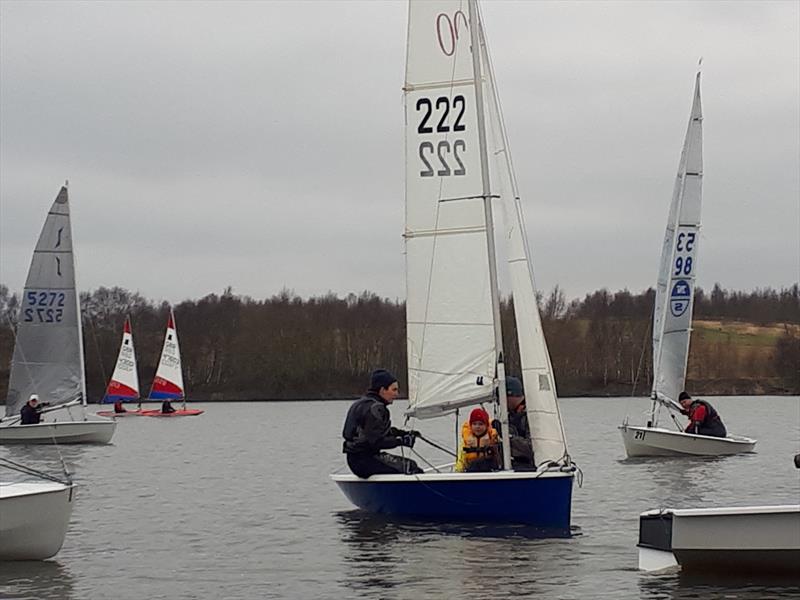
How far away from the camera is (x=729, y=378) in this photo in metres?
77.6

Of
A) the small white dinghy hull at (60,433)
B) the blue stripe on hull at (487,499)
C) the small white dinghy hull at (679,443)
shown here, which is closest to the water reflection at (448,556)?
the blue stripe on hull at (487,499)

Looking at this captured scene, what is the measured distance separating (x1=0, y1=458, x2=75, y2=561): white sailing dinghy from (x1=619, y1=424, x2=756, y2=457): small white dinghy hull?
1390 centimetres

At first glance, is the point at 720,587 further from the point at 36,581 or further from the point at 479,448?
the point at 36,581

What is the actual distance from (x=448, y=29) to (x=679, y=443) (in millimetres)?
11150

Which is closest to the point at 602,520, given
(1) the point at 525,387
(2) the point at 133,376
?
(1) the point at 525,387

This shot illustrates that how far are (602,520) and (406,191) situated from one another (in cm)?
434

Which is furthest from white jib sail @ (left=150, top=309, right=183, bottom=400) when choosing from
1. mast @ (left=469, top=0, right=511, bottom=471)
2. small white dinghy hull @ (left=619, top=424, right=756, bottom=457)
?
mast @ (left=469, top=0, right=511, bottom=471)

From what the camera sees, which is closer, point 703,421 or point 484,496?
point 484,496

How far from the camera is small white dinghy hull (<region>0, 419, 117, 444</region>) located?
29.2 meters

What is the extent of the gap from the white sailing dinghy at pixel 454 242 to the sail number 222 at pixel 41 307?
17420mm

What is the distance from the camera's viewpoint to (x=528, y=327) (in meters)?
14.4

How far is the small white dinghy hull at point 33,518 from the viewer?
1153 centimetres

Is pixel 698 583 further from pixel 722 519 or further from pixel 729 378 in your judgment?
pixel 729 378

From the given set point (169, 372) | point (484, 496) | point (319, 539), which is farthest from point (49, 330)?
point (169, 372)
